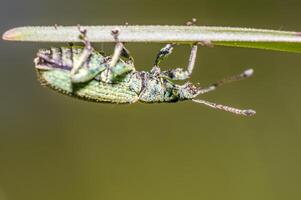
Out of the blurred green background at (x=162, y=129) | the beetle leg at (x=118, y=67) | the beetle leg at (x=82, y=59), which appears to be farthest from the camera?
the blurred green background at (x=162, y=129)

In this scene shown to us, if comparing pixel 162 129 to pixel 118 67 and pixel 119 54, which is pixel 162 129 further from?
pixel 119 54

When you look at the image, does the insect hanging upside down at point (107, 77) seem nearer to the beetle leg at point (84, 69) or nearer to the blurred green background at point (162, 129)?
the beetle leg at point (84, 69)

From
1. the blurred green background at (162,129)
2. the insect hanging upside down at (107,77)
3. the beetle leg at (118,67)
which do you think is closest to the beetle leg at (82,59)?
the insect hanging upside down at (107,77)

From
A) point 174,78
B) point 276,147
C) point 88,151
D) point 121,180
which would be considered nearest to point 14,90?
point 88,151

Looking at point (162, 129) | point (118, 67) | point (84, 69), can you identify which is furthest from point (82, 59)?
point (162, 129)

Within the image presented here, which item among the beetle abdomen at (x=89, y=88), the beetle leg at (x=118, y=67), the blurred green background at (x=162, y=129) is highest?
the blurred green background at (x=162, y=129)

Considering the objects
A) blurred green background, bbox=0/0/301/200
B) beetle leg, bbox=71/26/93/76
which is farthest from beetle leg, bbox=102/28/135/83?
blurred green background, bbox=0/0/301/200
